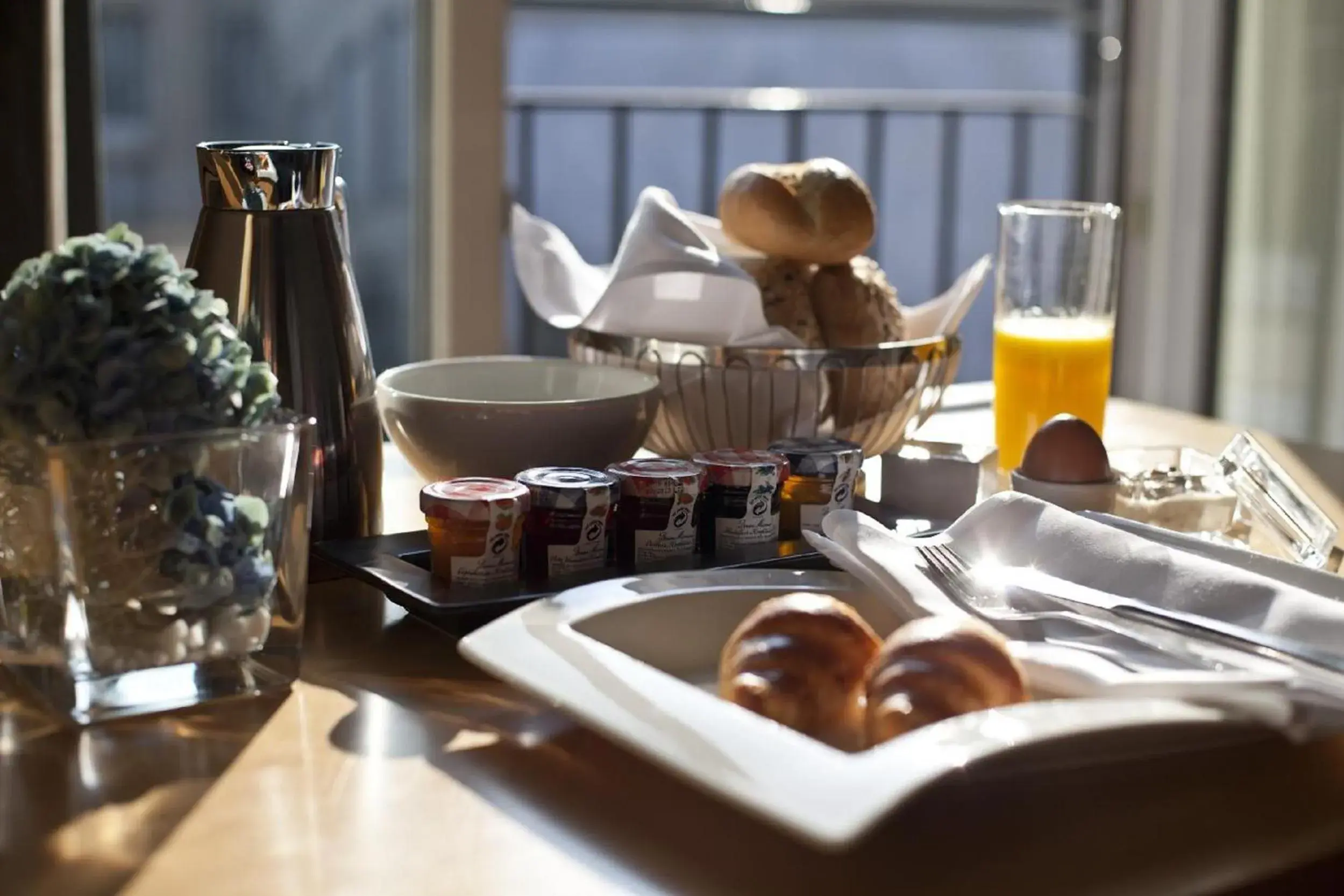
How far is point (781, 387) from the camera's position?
1108 millimetres

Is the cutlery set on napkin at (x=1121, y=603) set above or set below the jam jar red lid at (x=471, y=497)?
below

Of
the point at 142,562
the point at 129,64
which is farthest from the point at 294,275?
the point at 129,64

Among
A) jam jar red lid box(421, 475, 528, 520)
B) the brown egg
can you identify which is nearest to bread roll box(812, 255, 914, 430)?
the brown egg

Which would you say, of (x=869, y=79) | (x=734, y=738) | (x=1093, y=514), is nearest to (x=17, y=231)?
(x=1093, y=514)

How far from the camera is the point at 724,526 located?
88cm

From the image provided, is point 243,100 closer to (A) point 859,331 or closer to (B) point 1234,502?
(A) point 859,331

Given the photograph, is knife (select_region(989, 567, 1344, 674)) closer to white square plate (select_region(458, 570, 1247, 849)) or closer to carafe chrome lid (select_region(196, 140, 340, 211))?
white square plate (select_region(458, 570, 1247, 849))

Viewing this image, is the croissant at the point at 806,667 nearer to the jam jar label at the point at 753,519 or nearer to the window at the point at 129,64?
the jam jar label at the point at 753,519

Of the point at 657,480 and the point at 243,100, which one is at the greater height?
the point at 243,100

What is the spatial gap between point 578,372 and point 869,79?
4535 millimetres

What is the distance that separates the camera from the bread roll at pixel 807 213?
1.15 meters

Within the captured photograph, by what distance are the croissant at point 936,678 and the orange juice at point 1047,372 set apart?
0.66 metres

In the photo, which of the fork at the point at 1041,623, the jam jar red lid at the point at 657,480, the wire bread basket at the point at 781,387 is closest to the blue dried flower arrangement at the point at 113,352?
the jam jar red lid at the point at 657,480

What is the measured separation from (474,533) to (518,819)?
239 millimetres
